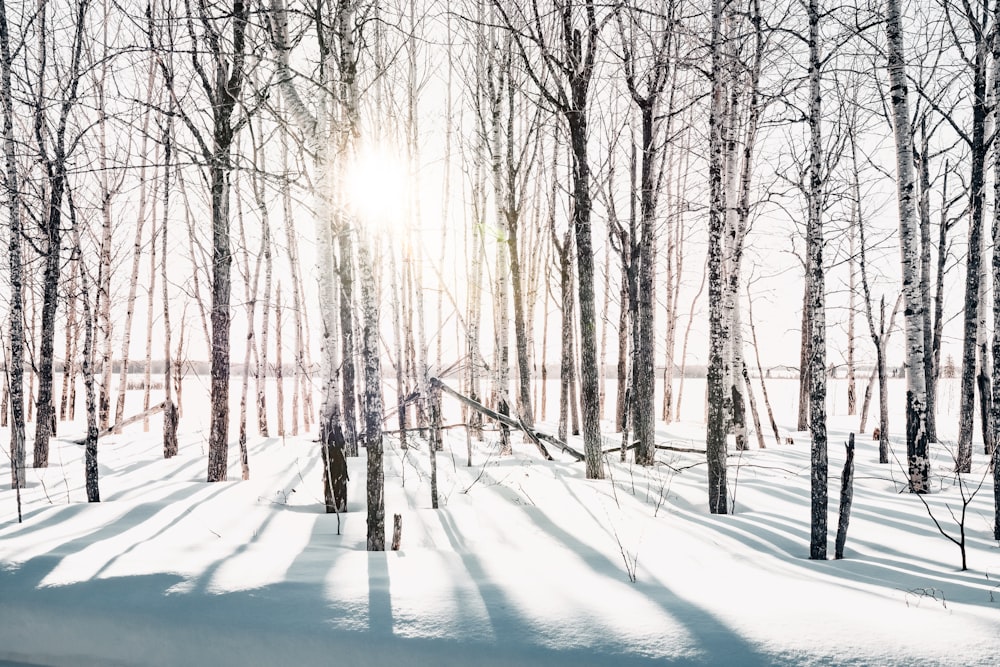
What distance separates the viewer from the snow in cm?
237

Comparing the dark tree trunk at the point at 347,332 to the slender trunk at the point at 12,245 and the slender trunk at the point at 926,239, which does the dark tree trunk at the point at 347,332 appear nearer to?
the slender trunk at the point at 12,245

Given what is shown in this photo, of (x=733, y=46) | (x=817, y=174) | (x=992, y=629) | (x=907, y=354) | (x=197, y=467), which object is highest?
(x=733, y=46)

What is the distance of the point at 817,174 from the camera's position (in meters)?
3.85

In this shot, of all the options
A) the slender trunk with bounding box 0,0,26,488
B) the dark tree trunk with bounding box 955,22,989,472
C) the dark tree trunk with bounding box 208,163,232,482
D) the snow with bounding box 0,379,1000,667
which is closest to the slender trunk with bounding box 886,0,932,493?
the dark tree trunk with bounding box 955,22,989,472

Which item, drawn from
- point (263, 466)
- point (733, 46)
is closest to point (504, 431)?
point (263, 466)

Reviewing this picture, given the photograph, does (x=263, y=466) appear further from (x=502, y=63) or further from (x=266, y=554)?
(x=502, y=63)

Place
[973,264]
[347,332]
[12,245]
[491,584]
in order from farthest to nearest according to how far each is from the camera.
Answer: [973,264]
[347,332]
[12,245]
[491,584]

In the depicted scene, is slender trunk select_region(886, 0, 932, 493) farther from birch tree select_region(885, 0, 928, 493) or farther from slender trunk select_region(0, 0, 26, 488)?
slender trunk select_region(0, 0, 26, 488)

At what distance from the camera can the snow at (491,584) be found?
2369 mm

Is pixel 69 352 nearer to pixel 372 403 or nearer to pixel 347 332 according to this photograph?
pixel 347 332

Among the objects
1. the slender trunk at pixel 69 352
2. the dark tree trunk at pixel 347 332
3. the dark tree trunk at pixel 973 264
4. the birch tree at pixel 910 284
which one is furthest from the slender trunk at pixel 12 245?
the dark tree trunk at pixel 973 264

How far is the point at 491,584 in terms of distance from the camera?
2984 millimetres

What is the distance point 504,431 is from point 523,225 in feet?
23.9

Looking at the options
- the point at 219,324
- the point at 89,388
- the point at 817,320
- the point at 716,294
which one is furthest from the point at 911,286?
the point at 89,388
